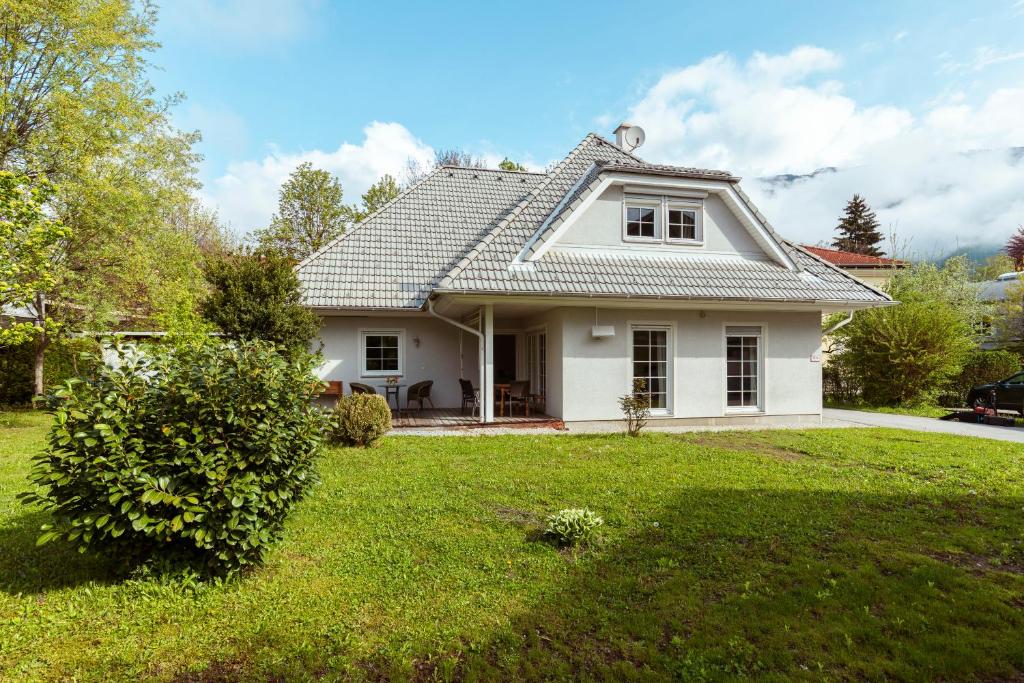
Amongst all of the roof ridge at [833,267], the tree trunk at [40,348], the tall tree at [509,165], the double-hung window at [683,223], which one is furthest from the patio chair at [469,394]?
the tall tree at [509,165]

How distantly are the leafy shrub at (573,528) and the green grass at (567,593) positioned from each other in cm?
17

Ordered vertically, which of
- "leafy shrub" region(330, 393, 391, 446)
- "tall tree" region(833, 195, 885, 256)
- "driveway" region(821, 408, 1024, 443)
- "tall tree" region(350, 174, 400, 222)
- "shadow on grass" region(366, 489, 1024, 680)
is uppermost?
"tall tree" region(833, 195, 885, 256)

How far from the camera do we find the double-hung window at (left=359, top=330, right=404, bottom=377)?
1481 cm

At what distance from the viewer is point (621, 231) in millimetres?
12766

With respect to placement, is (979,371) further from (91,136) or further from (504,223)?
(91,136)

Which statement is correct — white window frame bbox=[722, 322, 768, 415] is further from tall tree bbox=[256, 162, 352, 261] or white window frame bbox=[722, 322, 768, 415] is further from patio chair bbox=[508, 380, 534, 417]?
tall tree bbox=[256, 162, 352, 261]

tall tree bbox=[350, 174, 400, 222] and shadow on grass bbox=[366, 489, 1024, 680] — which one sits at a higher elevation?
tall tree bbox=[350, 174, 400, 222]

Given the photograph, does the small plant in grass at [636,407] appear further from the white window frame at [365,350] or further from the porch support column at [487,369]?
the white window frame at [365,350]

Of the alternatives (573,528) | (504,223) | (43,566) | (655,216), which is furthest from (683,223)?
(43,566)

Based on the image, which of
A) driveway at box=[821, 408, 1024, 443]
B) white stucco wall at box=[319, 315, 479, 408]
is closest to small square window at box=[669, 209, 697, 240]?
driveway at box=[821, 408, 1024, 443]

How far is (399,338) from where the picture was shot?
15141mm

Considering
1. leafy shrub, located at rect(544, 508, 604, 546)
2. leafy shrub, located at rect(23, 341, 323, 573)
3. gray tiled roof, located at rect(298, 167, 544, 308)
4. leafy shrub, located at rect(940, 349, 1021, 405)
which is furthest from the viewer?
leafy shrub, located at rect(940, 349, 1021, 405)

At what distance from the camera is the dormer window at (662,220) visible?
506 inches

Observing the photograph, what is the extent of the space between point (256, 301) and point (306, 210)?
18.5 metres
